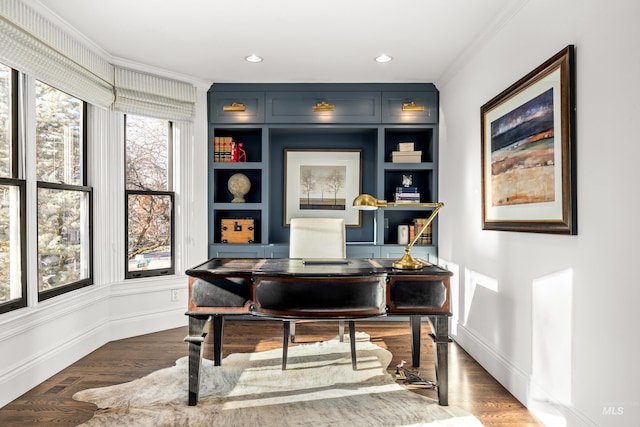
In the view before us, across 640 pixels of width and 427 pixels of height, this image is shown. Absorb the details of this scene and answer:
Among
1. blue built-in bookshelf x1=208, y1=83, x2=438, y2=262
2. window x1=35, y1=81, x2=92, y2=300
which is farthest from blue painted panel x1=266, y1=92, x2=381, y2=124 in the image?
window x1=35, y1=81, x2=92, y2=300

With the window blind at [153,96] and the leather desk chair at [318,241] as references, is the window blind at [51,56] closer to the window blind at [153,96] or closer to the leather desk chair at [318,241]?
the window blind at [153,96]

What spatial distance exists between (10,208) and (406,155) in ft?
10.9

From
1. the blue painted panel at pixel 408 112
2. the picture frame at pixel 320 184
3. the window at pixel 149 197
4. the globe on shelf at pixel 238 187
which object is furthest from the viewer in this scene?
the picture frame at pixel 320 184

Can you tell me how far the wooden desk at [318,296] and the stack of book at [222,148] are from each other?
2120 mm

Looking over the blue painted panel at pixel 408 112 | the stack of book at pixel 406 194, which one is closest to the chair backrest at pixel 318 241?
the stack of book at pixel 406 194

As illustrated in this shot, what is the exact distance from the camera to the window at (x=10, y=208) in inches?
99.3

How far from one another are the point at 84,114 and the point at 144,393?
91.6 inches

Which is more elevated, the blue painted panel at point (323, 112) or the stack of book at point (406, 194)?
the blue painted panel at point (323, 112)

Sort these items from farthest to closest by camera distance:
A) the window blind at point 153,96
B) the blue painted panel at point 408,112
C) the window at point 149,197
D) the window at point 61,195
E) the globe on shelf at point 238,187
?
the globe on shelf at point 238,187
the blue painted panel at point 408,112
the window at point 149,197
the window blind at point 153,96
the window at point 61,195

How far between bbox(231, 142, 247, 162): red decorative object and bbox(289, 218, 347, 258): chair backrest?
1.24 m

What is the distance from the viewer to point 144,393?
2.48m

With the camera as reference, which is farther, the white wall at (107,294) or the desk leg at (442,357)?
the white wall at (107,294)

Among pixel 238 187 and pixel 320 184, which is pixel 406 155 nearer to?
pixel 320 184

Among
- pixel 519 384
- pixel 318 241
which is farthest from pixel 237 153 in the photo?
pixel 519 384
